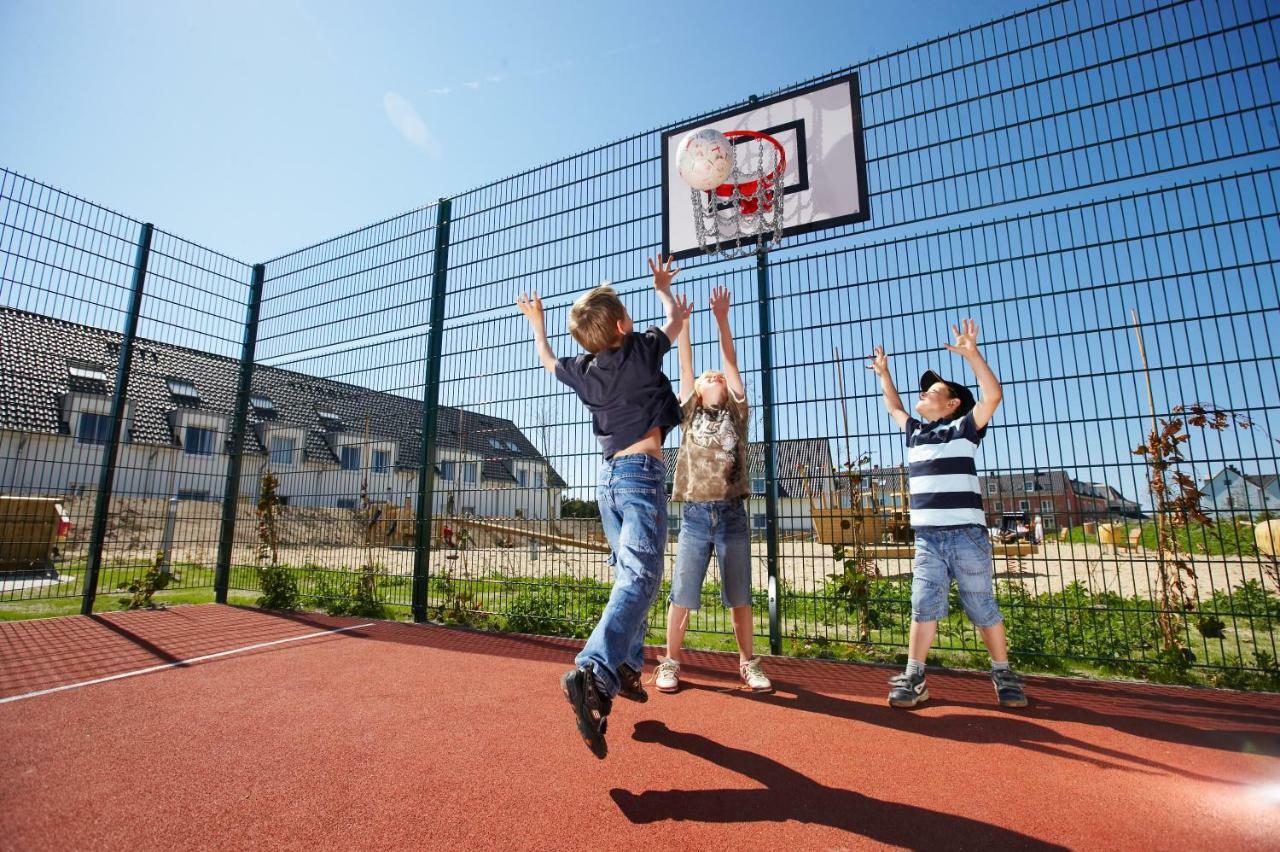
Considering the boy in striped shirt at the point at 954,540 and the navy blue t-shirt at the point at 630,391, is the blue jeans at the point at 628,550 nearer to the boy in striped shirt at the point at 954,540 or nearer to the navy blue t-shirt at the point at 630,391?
the navy blue t-shirt at the point at 630,391

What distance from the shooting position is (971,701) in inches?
131

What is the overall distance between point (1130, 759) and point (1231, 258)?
316cm

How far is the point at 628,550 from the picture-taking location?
2.31 m

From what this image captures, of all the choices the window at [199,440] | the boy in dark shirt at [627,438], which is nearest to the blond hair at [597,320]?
the boy in dark shirt at [627,438]

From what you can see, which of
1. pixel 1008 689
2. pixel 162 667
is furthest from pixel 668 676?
pixel 162 667

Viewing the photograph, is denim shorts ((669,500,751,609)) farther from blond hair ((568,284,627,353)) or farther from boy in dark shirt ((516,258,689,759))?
blond hair ((568,284,627,353))

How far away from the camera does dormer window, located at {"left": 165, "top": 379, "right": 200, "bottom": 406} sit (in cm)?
614

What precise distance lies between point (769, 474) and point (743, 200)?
2.42 m

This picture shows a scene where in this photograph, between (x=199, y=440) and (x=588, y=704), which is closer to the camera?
(x=588, y=704)

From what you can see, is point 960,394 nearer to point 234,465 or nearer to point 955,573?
point 955,573

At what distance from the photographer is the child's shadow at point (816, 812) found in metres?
1.83

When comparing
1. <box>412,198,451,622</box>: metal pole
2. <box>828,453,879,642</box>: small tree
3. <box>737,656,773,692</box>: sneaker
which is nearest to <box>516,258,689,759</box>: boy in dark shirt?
<box>737,656,773,692</box>: sneaker

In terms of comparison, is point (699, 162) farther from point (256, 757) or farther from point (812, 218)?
point (256, 757)

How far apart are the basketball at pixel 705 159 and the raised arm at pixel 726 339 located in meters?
A: 2.08
